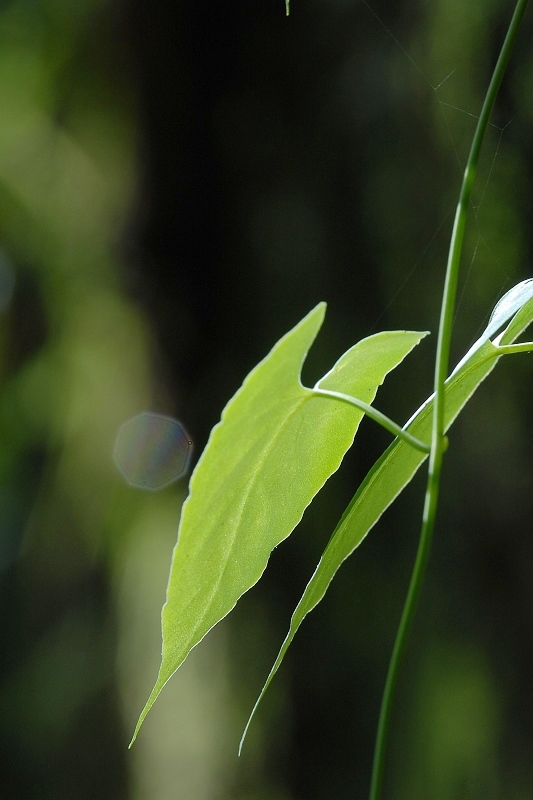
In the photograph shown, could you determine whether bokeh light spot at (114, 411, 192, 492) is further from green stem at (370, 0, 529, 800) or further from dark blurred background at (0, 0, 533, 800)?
green stem at (370, 0, 529, 800)

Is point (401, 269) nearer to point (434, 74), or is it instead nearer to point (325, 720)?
point (434, 74)

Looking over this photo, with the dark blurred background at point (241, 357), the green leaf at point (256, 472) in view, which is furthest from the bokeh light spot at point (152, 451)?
the green leaf at point (256, 472)

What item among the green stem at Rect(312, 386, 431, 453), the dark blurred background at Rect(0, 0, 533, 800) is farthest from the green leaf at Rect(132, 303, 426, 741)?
the dark blurred background at Rect(0, 0, 533, 800)

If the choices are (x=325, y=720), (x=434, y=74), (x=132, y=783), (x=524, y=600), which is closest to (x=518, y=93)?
(x=434, y=74)

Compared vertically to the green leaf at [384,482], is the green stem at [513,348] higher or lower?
higher

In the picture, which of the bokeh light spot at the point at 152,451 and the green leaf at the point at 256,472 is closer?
the green leaf at the point at 256,472

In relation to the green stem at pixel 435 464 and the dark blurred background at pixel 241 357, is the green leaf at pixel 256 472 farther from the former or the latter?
the dark blurred background at pixel 241 357
